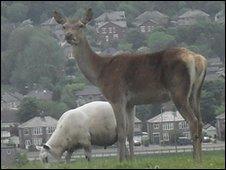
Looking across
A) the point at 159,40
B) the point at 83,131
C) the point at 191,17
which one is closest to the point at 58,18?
the point at 83,131

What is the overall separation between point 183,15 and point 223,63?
49.4m

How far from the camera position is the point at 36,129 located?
72312 mm

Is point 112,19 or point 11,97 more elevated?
point 112,19

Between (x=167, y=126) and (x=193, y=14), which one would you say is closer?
(x=167, y=126)

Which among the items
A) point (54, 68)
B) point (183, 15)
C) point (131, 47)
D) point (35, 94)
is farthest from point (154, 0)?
point (35, 94)

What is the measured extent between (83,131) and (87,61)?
290cm

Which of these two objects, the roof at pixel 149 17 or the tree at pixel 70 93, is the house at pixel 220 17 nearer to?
the roof at pixel 149 17

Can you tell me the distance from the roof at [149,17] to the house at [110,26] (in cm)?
282

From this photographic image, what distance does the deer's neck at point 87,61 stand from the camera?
16.5m

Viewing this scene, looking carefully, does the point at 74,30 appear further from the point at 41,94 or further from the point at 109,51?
the point at 109,51

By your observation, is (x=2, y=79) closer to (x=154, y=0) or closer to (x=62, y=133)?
(x=154, y=0)

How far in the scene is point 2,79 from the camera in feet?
381

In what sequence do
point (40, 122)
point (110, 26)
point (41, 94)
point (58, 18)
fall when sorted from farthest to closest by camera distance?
point (110, 26) < point (41, 94) < point (40, 122) < point (58, 18)

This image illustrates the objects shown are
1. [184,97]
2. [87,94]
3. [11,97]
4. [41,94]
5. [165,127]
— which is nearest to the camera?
[184,97]
